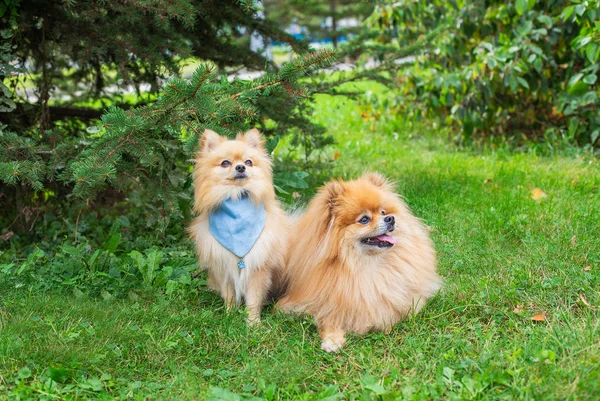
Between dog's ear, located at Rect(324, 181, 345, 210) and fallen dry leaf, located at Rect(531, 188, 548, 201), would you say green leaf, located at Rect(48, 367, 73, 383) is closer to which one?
dog's ear, located at Rect(324, 181, 345, 210)

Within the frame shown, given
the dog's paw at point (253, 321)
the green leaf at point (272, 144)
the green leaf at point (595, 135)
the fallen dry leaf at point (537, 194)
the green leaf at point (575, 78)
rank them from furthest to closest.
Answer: the green leaf at point (595, 135) → the green leaf at point (575, 78) → the fallen dry leaf at point (537, 194) → the green leaf at point (272, 144) → the dog's paw at point (253, 321)

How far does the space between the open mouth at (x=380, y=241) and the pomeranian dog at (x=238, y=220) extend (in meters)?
0.54

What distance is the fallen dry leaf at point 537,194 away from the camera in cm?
523

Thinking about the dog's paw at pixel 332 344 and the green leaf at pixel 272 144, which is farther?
the green leaf at pixel 272 144

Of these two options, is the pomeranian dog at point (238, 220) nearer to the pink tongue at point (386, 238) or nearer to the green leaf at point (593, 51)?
the pink tongue at point (386, 238)

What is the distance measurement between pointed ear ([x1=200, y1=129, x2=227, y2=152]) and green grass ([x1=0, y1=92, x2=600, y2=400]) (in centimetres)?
94

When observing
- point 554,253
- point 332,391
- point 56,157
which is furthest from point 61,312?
point 554,253

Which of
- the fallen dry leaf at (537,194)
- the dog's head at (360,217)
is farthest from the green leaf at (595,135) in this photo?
the dog's head at (360,217)

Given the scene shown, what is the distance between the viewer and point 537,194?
529cm

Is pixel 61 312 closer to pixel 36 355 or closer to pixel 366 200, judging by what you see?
pixel 36 355

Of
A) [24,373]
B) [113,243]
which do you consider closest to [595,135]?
[113,243]

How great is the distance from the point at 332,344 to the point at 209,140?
130 cm

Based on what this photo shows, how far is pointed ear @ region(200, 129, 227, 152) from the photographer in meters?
3.50

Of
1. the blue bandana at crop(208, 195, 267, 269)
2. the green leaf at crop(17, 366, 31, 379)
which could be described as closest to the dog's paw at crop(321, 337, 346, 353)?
the blue bandana at crop(208, 195, 267, 269)
